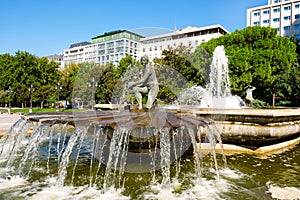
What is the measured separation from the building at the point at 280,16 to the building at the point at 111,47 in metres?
33.8

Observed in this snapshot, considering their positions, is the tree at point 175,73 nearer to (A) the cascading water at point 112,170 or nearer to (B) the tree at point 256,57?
(B) the tree at point 256,57

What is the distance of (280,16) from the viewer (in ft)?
174

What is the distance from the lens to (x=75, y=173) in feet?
17.5

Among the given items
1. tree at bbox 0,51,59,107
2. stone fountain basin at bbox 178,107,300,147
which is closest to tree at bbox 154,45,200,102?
tree at bbox 0,51,59,107

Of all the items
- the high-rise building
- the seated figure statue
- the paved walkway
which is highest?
the high-rise building

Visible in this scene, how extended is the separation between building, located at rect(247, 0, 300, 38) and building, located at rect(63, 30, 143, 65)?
111ft

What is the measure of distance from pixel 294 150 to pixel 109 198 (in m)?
6.44

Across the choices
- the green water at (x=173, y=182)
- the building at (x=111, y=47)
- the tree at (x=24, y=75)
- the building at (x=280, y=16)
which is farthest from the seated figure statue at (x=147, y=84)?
the building at (x=111, y=47)

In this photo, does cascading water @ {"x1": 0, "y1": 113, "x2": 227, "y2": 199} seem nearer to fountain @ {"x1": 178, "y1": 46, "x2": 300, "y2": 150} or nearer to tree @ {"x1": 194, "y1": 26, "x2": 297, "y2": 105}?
fountain @ {"x1": 178, "y1": 46, "x2": 300, "y2": 150}

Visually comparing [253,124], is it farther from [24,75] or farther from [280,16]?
[280,16]

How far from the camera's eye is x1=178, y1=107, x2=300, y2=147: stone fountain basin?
21.4 ft

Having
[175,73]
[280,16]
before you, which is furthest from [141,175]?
[280,16]

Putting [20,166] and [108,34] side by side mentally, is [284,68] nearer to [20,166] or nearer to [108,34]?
[20,166]

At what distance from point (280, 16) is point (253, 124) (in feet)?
185
